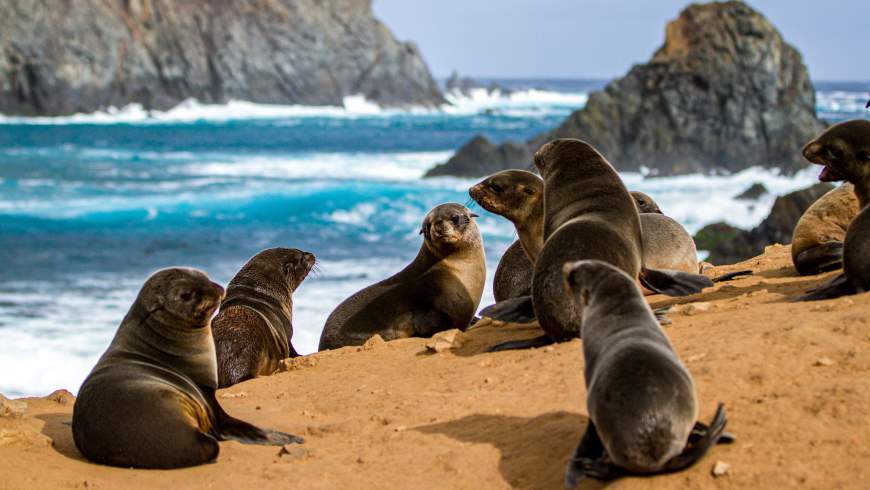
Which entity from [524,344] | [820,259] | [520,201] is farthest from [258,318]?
[820,259]

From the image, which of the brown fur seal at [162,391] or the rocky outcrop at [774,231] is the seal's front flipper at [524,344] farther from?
the rocky outcrop at [774,231]

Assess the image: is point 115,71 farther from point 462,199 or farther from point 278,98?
point 462,199

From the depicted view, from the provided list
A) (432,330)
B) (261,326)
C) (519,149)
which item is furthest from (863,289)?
(519,149)

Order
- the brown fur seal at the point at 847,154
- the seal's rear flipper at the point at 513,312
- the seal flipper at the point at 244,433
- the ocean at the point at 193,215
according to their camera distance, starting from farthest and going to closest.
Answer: the ocean at the point at 193,215 < the seal's rear flipper at the point at 513,312 < the brown fur seal at the point at 847,154 < the seal flipper at the point at 244,433

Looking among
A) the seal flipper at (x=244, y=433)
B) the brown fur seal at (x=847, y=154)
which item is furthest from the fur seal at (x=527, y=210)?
the seal flipper at (x=244, y=433)

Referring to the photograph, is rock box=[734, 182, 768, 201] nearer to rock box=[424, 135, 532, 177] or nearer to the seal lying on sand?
rock box=[424, 135, 532, 177]

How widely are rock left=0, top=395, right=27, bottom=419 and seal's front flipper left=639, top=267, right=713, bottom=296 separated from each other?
3654 millimetres

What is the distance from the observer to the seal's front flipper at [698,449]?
4207 mm

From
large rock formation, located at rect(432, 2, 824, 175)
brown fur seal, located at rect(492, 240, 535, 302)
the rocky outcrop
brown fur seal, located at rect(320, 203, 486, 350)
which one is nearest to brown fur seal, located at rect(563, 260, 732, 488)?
brown fur seal, located at rect(320, 203, 486, 350)

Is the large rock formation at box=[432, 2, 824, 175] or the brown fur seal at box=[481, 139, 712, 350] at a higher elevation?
the brown fur seal at box=[481, 139, 712, 350]

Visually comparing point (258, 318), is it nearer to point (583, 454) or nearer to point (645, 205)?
point (645, 205)

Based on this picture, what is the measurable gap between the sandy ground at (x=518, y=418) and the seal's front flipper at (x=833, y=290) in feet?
0.55

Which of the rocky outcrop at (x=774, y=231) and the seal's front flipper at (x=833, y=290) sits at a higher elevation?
the seal's front flipper at (x=833, y=290)

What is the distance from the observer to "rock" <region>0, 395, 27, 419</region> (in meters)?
5.94
